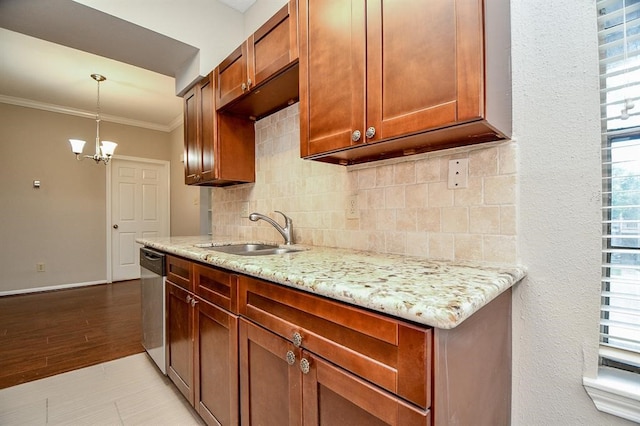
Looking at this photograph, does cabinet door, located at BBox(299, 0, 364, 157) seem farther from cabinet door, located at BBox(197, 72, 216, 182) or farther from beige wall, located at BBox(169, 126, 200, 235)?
beige wall, located at BBox(169, 126, 200, 235)

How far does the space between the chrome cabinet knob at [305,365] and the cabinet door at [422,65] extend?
0.78 m

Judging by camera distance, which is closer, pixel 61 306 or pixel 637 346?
pixel 637 346

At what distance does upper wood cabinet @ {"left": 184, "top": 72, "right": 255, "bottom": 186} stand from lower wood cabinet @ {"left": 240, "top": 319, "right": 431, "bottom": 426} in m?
1.43

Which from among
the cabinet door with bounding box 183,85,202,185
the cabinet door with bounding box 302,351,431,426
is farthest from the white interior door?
the cabinet door with bounding box 302,351,431,426

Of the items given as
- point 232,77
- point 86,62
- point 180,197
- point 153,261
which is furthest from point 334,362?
point 180,197

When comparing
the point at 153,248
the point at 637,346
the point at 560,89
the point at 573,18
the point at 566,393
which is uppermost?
the point at 573,18

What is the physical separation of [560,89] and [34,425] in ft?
9.39

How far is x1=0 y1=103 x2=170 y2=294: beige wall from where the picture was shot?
13.6ft

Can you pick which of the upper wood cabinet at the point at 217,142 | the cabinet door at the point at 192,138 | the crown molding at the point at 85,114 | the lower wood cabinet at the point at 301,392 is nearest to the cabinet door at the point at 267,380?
the lower wood cabinet at the point at 301,392

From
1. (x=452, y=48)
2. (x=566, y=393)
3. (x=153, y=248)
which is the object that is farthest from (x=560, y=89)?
(x=153, y=248)

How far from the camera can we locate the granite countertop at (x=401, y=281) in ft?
2.05

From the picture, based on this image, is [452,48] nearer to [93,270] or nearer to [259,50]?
[259,50]

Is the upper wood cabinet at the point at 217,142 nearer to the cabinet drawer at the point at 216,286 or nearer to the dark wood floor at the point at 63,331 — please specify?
the cabinet drawer at the point at 216,286

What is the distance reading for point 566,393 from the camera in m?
0.94
